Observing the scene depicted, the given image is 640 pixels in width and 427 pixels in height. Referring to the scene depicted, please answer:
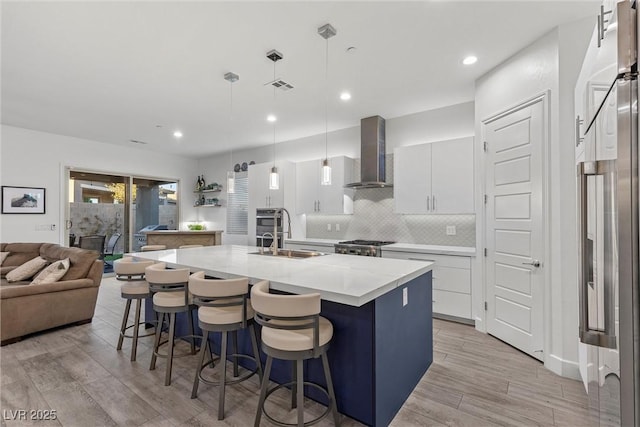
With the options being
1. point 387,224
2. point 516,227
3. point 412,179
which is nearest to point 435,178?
point 412,179

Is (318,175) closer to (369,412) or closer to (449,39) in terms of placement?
(449,39)

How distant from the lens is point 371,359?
6.00 ft

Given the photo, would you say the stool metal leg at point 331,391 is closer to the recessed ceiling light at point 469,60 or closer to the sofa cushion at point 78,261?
the recessed ceiling light at point 469,60

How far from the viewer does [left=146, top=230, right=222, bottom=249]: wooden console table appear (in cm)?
640

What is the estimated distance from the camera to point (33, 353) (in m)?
2.91

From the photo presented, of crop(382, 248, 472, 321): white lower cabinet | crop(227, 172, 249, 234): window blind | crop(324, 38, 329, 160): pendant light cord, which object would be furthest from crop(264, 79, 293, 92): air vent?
crop(227, 172, 249, 234): window blind

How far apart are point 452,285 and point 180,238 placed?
5.55 m

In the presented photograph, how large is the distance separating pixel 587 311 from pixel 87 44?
4132 mm

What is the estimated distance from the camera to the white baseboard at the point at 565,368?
2451mm

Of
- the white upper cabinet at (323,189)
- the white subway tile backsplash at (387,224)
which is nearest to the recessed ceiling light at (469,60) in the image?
the white subway tile backsplash at (387,224)

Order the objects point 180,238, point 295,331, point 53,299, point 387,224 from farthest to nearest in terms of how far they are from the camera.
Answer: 1. point 180,238
2. point 387,224
3. point 53,299
4. point 295,331

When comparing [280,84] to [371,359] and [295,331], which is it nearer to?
[295,331]

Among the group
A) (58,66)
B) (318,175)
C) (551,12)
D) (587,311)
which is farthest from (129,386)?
(551,12)

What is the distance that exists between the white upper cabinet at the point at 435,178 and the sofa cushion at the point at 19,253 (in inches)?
226
